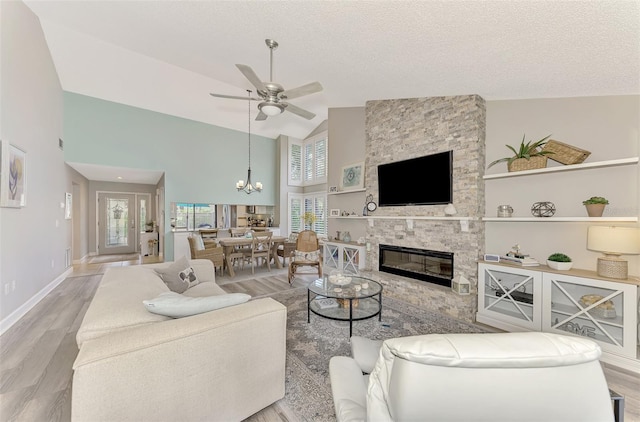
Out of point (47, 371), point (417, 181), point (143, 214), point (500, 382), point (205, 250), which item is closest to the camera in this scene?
point (500, 382)

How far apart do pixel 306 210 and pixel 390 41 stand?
249 inches

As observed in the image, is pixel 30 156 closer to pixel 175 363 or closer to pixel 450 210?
pixel 175 363

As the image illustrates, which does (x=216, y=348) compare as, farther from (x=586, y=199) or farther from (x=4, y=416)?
(x=586, y=199)

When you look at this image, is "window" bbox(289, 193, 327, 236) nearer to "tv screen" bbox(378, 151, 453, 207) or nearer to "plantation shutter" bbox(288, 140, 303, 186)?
"plantation shutter" bbox(288, 140, 303, 186)

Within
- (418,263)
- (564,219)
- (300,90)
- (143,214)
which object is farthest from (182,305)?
(143,214)

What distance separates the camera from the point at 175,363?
4.08 ft

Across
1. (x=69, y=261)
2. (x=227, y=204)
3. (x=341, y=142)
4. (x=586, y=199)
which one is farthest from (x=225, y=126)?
(x=586, y=199)

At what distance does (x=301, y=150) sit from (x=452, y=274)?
625 centimetres

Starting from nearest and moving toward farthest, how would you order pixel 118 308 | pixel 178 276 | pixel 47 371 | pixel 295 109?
pixel 118 308 → pixel 47 371 → pixel 178 276 → pixel 295 109

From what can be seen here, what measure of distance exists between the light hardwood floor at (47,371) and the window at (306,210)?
5266mm

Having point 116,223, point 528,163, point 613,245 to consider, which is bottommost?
point 116,223

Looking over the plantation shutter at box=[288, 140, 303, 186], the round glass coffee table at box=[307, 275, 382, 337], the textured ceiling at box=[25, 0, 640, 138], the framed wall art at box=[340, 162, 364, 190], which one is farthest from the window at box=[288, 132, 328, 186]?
the round glass coffee table at box=[307, 275, 382, 337]

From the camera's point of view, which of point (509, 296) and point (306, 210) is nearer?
point (509, 296)

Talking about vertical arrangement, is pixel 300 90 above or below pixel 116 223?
above
